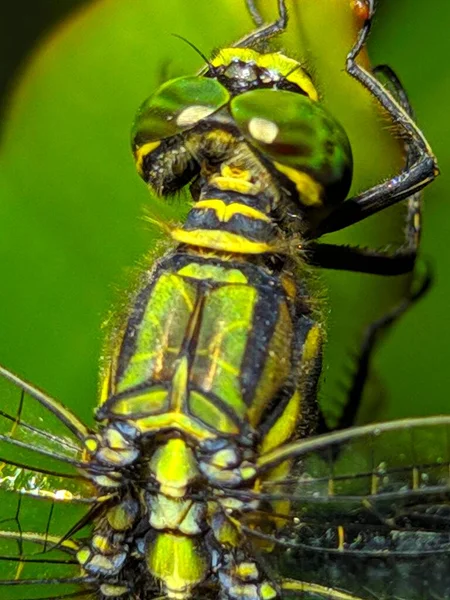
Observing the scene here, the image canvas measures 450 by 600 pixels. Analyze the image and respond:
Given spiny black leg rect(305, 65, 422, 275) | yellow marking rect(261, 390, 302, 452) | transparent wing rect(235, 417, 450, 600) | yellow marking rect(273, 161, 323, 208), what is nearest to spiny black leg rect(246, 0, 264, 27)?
spiny black leg rect(305, 65, 422, 275)

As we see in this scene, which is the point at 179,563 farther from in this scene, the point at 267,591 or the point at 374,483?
the point at 374,483

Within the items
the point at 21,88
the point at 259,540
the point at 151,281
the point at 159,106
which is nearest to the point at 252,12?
the point at 159,106

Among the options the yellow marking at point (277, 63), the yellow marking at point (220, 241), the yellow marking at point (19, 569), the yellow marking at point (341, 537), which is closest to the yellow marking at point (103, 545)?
the yellow marking at point (19, 569)

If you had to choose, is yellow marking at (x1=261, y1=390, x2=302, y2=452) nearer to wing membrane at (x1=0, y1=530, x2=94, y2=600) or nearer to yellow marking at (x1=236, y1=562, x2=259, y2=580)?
yellow marking at (x1=236, y1=562, x2=259, y2=580)

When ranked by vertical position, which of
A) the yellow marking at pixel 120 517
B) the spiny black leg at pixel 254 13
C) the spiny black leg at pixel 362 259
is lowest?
the yellow marking at pixel 120 517

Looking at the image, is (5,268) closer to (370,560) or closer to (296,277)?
(296,277)

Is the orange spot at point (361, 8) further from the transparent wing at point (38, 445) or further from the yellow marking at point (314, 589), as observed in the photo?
the yellow marking at point (314, 589)

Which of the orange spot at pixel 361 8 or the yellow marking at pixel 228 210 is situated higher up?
the orange spot at pixel 361 8

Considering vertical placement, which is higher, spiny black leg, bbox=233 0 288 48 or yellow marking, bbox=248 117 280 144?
spiny black leg, bbox=233 0 288 48
